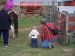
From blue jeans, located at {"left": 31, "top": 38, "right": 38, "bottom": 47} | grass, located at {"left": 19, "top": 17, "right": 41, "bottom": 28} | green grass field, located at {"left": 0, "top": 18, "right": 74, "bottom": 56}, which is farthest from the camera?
grass, located at {"left": 19, "top": 17, "right": 41, "bottom": 28}

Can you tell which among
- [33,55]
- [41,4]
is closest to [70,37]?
[33,55]

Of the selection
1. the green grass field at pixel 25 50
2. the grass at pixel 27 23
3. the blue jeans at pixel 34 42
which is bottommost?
the grass at pixel 27 23

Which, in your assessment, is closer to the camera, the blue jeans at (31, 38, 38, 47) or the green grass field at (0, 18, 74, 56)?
the green grass field at (0, 18, 74, 56)

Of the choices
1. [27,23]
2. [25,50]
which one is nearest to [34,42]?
[25,50]

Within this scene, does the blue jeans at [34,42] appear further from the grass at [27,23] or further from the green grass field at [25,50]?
the grass at [27,23]

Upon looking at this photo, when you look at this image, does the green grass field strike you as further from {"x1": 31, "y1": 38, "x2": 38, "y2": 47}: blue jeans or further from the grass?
the grass

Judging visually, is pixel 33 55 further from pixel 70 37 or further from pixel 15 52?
pixel 70 37

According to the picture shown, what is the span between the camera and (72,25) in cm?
980

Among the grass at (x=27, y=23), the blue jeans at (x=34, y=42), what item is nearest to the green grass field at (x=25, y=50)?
the blue jeans at (x=34, y=42)

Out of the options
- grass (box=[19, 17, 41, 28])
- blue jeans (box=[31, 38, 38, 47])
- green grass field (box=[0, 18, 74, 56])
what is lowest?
grass (box=[19, 17, 41, 28])

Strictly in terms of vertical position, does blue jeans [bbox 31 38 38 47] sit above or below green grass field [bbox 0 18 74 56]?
above

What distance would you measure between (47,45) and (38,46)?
303mm

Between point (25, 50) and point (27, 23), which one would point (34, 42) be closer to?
point (25, 50)

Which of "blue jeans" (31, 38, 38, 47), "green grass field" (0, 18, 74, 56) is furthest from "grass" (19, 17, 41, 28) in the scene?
"blue jeans" (31, 38, 38, 47)
